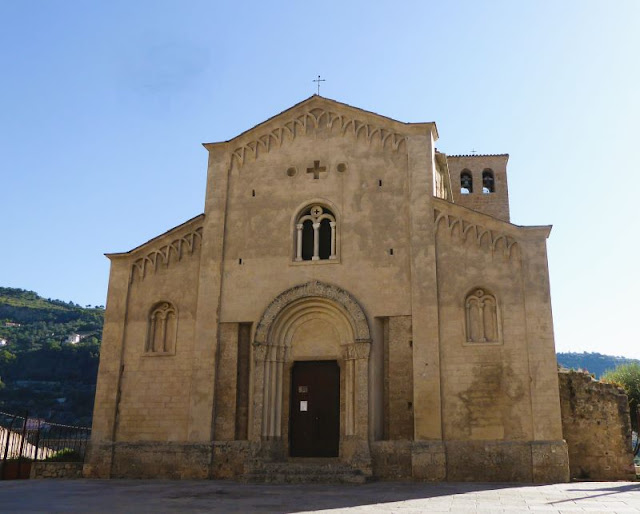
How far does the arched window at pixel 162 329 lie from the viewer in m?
20.7

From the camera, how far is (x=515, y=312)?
1856 centimetres

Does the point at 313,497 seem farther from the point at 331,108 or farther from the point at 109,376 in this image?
the point at 331,108

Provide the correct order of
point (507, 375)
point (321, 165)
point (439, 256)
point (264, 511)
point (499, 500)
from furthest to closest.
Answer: point (321, 165) < point (439, 256) < point (507, 375) < point (499, 500) < point (264, 511)

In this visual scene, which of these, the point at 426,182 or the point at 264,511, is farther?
the point at 426,182

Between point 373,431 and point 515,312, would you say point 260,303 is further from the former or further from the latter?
point 515,312

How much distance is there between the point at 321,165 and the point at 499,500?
41.0ft

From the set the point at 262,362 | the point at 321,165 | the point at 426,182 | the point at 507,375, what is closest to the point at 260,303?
the point at 262,362

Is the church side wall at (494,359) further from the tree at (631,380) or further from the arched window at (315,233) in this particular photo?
the tree at (631,380)

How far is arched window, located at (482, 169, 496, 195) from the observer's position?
3281 centimetres

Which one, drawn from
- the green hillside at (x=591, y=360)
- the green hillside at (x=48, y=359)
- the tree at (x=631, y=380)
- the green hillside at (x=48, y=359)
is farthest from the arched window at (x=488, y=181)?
the green hillside at (x=591, y=360)

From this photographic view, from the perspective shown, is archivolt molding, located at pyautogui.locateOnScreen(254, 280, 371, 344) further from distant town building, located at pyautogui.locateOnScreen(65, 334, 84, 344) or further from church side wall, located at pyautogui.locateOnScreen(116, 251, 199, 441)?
distant town building, located at pyautogui.locateOnScreen(65, 334, 84, 344)

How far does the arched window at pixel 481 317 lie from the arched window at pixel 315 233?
15.5ft

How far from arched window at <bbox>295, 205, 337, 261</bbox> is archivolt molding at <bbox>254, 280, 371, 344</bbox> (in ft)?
3.73

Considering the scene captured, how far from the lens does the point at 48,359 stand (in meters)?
87.6
